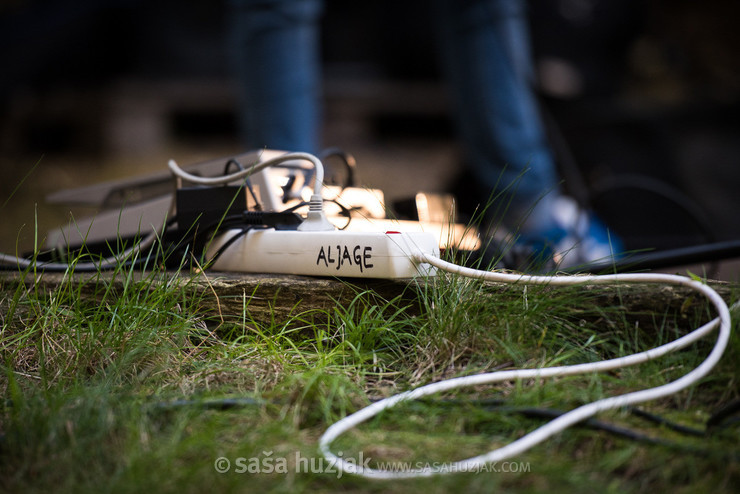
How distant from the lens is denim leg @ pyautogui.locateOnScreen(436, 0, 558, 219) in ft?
5.75

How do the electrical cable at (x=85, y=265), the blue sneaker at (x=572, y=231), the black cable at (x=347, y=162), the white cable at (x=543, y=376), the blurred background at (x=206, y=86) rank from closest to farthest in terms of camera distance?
the white cable at (x=543, y=376), the electrical cable at (x=85, y=265), the black cable at (x=347, y=162), the blue sneaker at (x=572, y=231), the blurred background at (x=206, y=86)

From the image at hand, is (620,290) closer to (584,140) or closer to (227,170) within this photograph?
(227,170)

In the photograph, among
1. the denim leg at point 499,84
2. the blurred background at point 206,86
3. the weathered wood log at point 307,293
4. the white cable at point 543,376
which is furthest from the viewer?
the blurred background at point 206,86

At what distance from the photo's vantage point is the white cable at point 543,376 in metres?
0.51

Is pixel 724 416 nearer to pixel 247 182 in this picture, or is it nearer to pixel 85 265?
pixel 247 182

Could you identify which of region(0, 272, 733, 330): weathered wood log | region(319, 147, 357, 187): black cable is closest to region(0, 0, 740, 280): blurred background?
region(319, 147, 357, 187): black cable

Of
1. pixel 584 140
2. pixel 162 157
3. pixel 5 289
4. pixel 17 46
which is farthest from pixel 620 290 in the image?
pixel 17 46

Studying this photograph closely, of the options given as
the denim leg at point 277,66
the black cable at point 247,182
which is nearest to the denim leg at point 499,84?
the denim leg at point 277,66

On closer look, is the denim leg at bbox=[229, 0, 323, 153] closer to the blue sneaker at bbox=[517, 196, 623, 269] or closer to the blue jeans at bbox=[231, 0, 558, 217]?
the blue jeans at bbox=[231, 0, 558, 217]

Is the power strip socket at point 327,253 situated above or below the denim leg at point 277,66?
below

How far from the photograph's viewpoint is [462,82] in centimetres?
187

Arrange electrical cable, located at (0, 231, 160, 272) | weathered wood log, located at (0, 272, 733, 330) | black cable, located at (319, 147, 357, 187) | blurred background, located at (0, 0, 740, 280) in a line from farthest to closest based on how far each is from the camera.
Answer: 1. blurred background, located at (0, 0, 740, 280)
2. black cable, located at (319, 147, 357, 187)
3. electrical cable, located at (0, 231, 160, 272)
4. weathered wood log, located at (0, 272, 733, 330)

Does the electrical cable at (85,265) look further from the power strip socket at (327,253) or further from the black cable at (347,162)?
the black cable at (347,162)

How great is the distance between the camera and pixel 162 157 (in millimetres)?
3416
